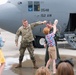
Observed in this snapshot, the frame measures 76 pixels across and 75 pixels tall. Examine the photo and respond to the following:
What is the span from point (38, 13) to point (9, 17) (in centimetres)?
157

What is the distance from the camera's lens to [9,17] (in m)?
16.1

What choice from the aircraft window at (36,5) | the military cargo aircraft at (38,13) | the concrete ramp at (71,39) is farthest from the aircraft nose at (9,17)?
the concrete ramp at (71,39)

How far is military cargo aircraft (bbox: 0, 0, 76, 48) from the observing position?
53.2ft

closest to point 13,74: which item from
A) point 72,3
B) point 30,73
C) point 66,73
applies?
point 30,73

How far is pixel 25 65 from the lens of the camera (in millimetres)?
11648

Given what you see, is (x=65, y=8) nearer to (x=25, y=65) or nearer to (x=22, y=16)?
(x=22, y=16)

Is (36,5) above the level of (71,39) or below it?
above

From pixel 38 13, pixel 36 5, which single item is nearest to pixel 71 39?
pixel 38 13

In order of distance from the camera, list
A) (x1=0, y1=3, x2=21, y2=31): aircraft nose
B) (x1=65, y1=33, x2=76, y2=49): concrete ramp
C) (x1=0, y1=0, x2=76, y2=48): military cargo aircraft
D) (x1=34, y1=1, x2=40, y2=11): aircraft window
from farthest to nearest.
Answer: (x1=34, y1=1, x2=40, y2=11): aircraft window, (x1=65, y1=33, x2=76, y2=49): concrete ramp, (x1=0, y1=0, x2=76, y2=48): military cargo aircraft, (x1=0, y1=3, x2=21, y2=31): aircraft nose

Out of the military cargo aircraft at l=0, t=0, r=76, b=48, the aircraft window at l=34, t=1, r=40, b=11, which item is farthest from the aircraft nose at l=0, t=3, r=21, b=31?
the aircraft window at l=34, t=1, r=40, b=11

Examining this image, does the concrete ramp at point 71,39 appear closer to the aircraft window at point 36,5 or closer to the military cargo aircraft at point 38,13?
the military cargo aircraft at point 38,13

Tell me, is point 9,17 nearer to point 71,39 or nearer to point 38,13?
point 38,13

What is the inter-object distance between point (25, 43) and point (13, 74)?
51.3 inches

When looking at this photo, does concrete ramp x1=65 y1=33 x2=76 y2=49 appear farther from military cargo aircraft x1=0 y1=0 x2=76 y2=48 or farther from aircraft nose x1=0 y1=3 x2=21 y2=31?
aircraft nose x1=0 y1=3 x2=21 y2=31
